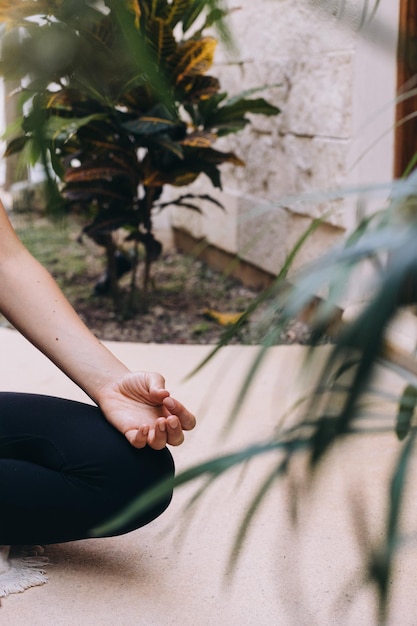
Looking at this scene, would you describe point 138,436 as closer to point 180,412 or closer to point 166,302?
point 180,412

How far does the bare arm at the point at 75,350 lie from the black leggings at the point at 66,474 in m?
0.04

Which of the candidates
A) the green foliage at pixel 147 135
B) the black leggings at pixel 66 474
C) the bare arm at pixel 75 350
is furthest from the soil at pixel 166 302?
the black leggings at pixel 66 474

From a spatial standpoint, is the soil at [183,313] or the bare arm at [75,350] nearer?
the bare arm at [75,350]

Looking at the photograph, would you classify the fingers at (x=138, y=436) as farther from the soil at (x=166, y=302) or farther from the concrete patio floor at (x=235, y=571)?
the soil at (x=166, y=302)

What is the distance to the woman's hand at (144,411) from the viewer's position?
1.41 meters

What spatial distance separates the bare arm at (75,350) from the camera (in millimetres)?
1475

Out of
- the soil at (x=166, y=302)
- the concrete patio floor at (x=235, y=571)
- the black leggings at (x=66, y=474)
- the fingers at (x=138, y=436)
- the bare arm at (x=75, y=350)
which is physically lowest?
the soil at (x=166, y=302)

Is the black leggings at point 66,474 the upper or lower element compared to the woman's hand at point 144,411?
lower

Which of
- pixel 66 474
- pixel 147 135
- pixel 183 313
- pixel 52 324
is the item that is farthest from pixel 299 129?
pixel 66 474

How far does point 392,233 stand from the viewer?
55 centimetres

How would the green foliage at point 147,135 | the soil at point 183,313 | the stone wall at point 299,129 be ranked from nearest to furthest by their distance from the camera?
1. the stone wall at point 299,129
2. the green foliage at point 147,135
3. the soil at point 183,313

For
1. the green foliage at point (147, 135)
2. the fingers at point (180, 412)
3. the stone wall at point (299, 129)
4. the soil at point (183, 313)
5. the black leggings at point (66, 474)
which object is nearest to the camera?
the fingers at point (180, 412)

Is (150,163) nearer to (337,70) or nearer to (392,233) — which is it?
(337,70)

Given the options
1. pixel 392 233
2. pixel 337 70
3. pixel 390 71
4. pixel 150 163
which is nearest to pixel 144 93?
pixel 150 163
